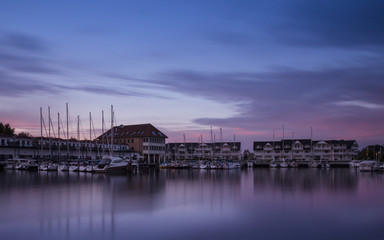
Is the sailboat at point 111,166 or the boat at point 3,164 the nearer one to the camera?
the sailboat at point 111,166

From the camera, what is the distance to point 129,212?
2350 centimetres

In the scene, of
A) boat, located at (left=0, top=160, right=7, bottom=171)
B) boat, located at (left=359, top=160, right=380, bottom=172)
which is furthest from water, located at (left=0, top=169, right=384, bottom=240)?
boat, located at (left=359, top=160, right=380, bottom=172)

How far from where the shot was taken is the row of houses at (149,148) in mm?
79312

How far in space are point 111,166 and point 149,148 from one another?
3416 cm

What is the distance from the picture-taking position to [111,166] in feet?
209

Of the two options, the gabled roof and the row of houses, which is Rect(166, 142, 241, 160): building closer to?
the row of houses

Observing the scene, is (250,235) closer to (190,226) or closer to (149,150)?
(190,226)

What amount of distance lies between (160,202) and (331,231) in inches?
511

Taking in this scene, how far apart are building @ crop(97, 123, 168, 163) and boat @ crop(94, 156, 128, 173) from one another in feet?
98.9

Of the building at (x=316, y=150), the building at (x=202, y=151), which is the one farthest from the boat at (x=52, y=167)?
the building at (x=316, y=150)

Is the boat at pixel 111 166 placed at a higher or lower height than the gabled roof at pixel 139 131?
lower

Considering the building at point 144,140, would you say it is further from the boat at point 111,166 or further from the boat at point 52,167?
the boat at point 111,166

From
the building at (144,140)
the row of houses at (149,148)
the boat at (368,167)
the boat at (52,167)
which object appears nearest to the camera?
the boat at (52,167)

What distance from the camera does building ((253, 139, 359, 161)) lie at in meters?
129
